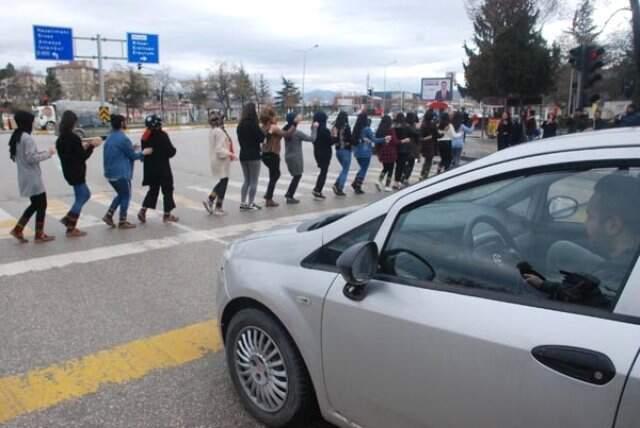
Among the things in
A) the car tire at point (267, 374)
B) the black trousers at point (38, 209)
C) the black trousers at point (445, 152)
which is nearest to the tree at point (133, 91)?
the black trousers at point (445, 152)

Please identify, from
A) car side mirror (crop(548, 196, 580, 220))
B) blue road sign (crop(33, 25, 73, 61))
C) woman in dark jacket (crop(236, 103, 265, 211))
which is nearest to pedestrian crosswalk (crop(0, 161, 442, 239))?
woman in dark jacket (crop(236, 103, 265, 211))

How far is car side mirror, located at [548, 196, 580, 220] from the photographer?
222cm

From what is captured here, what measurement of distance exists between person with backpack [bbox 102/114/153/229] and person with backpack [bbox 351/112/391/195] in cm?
472

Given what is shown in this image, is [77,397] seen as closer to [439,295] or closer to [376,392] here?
[376,392]

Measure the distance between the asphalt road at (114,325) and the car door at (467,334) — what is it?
3.40ft

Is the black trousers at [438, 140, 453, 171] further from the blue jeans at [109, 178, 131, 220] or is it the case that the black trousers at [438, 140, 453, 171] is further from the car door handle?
the car door handle

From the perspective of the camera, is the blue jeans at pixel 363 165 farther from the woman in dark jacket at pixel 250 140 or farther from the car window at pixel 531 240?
the car window at pixel 531 240

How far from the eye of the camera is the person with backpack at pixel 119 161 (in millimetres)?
7602

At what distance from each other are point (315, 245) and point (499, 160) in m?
0.96

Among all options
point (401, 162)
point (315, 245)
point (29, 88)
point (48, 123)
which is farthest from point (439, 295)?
point (29, 88)

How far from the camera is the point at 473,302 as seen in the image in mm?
1966

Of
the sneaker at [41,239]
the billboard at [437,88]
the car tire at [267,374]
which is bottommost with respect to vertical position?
the sneaker at [41,239]

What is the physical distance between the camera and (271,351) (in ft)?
9.14

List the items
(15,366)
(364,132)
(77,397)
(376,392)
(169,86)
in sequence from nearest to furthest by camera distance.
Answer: (376,392) → (77,397) → (15,366) → (364,132) → (169,86)
